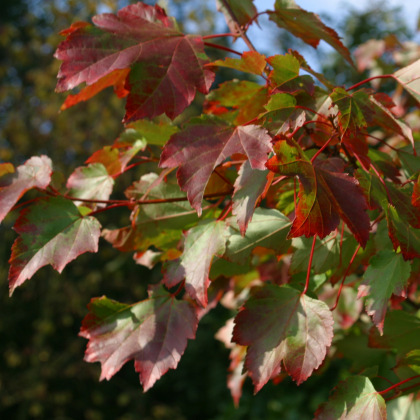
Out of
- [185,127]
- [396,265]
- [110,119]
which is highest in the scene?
[185,127]

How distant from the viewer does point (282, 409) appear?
3.47 meters

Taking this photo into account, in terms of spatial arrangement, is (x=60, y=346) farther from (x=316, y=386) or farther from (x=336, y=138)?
(x=336, y=138)

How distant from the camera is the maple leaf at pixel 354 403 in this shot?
583mm

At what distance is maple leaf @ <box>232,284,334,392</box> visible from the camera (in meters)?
0.59

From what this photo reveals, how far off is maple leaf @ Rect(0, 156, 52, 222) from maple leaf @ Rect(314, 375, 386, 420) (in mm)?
497

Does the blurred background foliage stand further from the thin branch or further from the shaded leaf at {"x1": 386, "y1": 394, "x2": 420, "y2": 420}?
the thin branch

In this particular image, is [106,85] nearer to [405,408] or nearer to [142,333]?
[142,333]

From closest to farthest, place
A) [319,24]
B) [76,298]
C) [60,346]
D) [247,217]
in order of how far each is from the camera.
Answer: [247,217] → [319,24] → [76,298] → [60,346]

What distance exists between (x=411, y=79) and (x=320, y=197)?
282 mm

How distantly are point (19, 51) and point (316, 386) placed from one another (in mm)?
3740

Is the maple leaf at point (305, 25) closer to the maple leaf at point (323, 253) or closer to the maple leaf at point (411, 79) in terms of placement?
the maple leaf at point (411, 79)

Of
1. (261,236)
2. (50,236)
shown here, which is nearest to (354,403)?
(261,236)

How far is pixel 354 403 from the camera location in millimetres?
604

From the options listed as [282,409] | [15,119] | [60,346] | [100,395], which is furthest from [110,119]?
[282,409]
